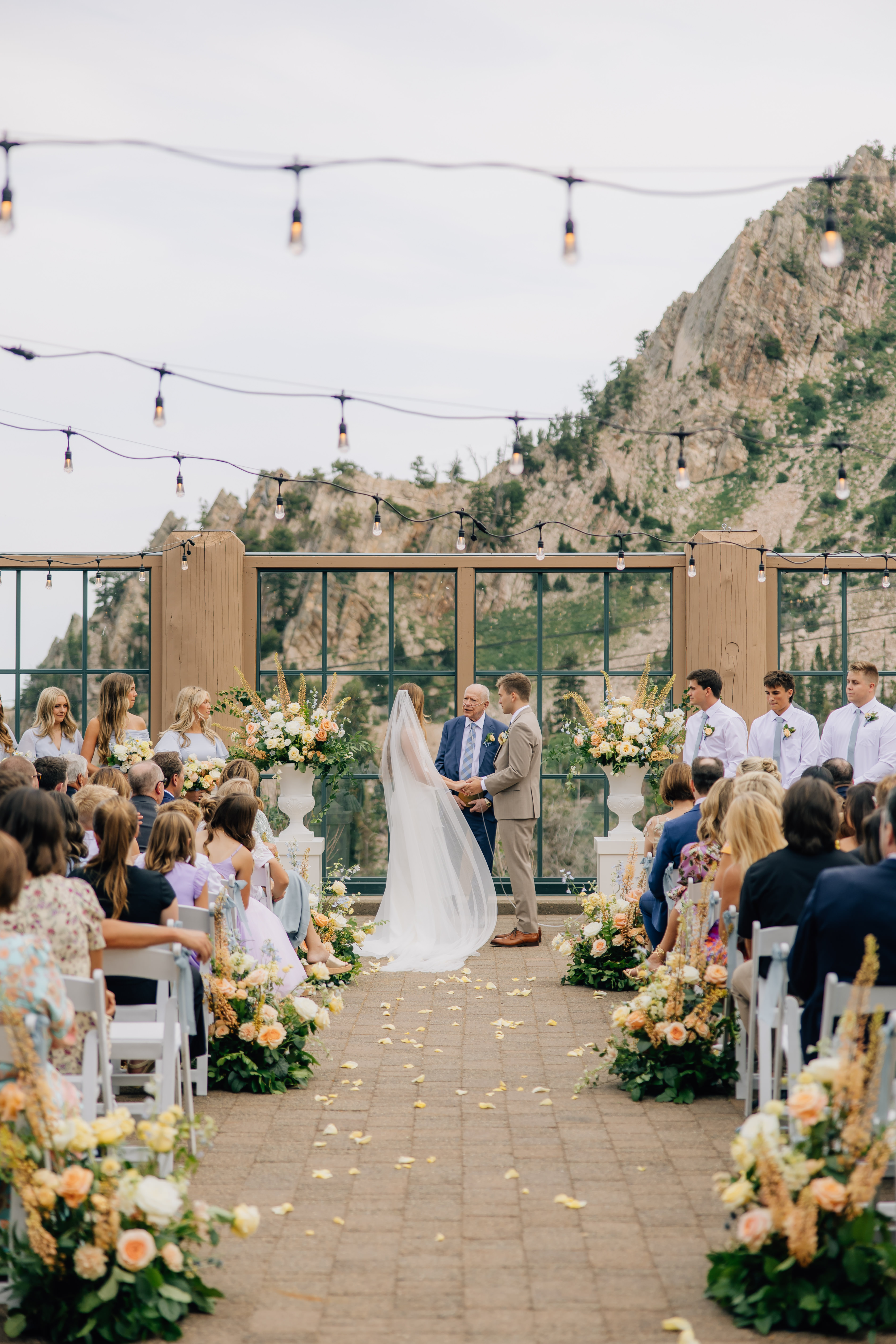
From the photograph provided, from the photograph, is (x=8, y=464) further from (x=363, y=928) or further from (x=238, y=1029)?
(x=238, y=1029)

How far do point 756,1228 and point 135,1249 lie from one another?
1.52 m

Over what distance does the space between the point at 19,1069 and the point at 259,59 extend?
16.9m

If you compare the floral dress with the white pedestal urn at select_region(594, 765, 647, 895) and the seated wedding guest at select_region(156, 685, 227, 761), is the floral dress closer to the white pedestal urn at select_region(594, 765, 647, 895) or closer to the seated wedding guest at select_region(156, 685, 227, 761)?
the seated wedding guest at select_region(156, 685, 227, 761)

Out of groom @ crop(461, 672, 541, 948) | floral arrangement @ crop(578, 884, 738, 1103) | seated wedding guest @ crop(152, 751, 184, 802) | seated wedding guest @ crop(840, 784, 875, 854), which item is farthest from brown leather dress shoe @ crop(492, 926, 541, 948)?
seated wedding guest @ crop(840, 784, 875, 854)

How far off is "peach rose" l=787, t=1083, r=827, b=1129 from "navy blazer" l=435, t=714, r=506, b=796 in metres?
6.38

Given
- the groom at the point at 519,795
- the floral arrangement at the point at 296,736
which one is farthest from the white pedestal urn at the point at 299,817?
the groom at the point at 519,795

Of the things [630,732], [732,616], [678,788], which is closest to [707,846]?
[678,788]

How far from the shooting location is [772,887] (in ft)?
15.3

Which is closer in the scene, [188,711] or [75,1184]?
[75,1184]

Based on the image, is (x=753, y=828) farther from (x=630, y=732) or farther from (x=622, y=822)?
(x=622, y=822)

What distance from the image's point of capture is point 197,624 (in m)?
10.4

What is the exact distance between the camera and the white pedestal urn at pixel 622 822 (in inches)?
378

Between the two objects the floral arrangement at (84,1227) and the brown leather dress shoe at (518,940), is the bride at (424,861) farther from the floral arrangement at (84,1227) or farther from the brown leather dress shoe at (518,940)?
the floral arrangement at (84,1227)

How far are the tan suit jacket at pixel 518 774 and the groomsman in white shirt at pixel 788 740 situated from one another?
155 cm
